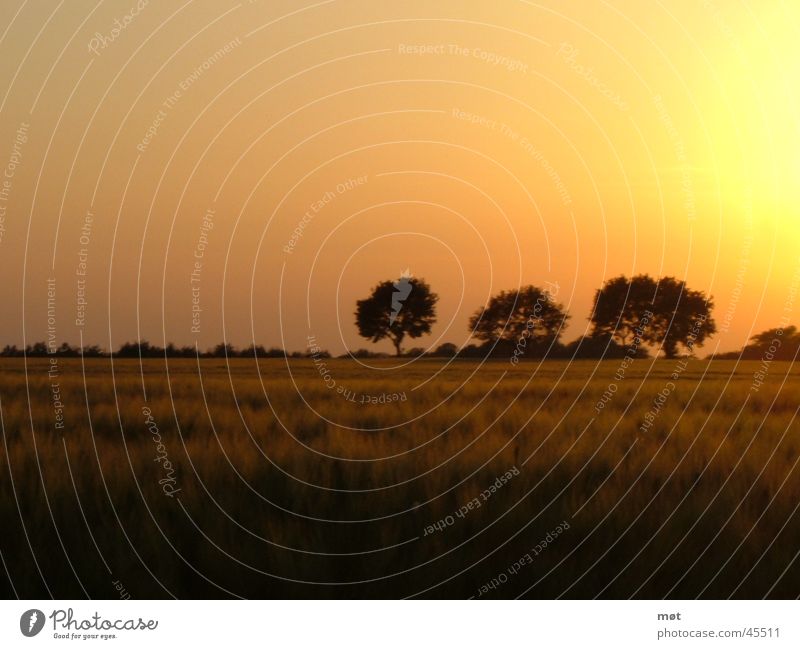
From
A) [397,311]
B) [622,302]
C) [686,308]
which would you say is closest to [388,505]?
[397,311]

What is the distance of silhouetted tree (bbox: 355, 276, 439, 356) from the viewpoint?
7086 millimetres

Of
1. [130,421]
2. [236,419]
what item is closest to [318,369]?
[236,419]

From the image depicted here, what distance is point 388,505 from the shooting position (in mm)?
5543

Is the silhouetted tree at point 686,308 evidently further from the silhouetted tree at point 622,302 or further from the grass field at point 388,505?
the grass field at point 388,505

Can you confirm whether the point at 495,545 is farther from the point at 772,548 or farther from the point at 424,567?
the point at 772,548

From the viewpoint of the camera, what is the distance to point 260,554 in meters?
5.28

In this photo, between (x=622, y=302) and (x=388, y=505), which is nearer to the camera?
(x=388, y=505)

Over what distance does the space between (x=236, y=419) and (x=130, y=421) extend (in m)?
0.70
